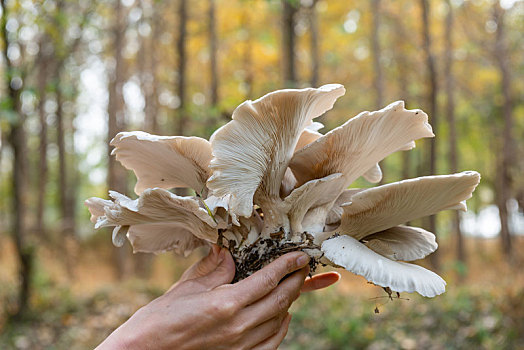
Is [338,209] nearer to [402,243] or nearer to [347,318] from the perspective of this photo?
[402,243]

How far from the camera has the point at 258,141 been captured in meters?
1.41

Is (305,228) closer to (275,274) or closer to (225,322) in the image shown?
(275,274)

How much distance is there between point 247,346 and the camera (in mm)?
1544

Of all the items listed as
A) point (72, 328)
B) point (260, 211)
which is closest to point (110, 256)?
point (72, 328)

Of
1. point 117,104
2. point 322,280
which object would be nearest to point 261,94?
point 117,104

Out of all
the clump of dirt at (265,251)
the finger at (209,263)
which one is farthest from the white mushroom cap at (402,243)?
the finger at (209,263)

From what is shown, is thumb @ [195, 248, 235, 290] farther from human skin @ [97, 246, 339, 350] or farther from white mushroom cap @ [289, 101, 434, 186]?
white mushroom cap @ [289, 101, 434, 186]

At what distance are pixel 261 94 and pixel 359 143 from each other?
8459mm

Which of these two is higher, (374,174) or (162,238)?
(374,174)

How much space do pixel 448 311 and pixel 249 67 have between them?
9.96 meters

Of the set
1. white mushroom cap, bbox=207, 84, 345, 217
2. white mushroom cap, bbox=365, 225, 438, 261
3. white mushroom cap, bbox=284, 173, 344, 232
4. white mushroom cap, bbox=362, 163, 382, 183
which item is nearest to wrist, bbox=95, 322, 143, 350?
white mushroom cap, bbox=207, 84, 345, 217

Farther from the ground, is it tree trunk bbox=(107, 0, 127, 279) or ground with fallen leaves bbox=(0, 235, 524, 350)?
tree trunk bbox=(107, 0, 127, 279)

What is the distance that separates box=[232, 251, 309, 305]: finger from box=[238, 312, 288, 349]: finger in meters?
0.15

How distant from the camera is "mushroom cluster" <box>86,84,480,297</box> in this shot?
1.33 meters
